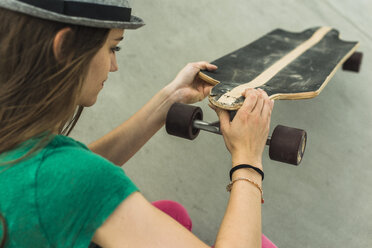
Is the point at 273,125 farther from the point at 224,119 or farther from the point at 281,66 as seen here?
the point at 224,119

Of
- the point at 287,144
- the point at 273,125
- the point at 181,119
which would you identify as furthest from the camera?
the point at 273,125

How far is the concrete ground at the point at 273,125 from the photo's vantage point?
6.23ft

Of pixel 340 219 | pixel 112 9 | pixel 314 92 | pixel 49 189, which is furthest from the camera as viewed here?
pixel 340 219

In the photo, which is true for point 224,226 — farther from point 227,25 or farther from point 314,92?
point 227,25

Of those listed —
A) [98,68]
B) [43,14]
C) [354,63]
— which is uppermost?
[43,14]

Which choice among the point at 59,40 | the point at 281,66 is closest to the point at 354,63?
the point at 281,66

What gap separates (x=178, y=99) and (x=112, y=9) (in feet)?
2.00

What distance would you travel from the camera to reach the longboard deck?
1.56m

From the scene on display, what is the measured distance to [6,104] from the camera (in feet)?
3.04

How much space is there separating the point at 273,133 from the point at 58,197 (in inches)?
28.6

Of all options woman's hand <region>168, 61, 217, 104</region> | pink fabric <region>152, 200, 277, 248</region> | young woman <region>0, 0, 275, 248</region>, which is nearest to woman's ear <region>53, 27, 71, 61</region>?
young woman <region>0, 0, 275, 248</region>

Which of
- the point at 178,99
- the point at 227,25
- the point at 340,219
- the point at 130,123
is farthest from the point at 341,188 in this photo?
the point at 227,25

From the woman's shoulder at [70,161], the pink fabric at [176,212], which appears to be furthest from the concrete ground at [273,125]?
the woman's shoulder at [70,161]

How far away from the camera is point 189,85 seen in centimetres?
162
